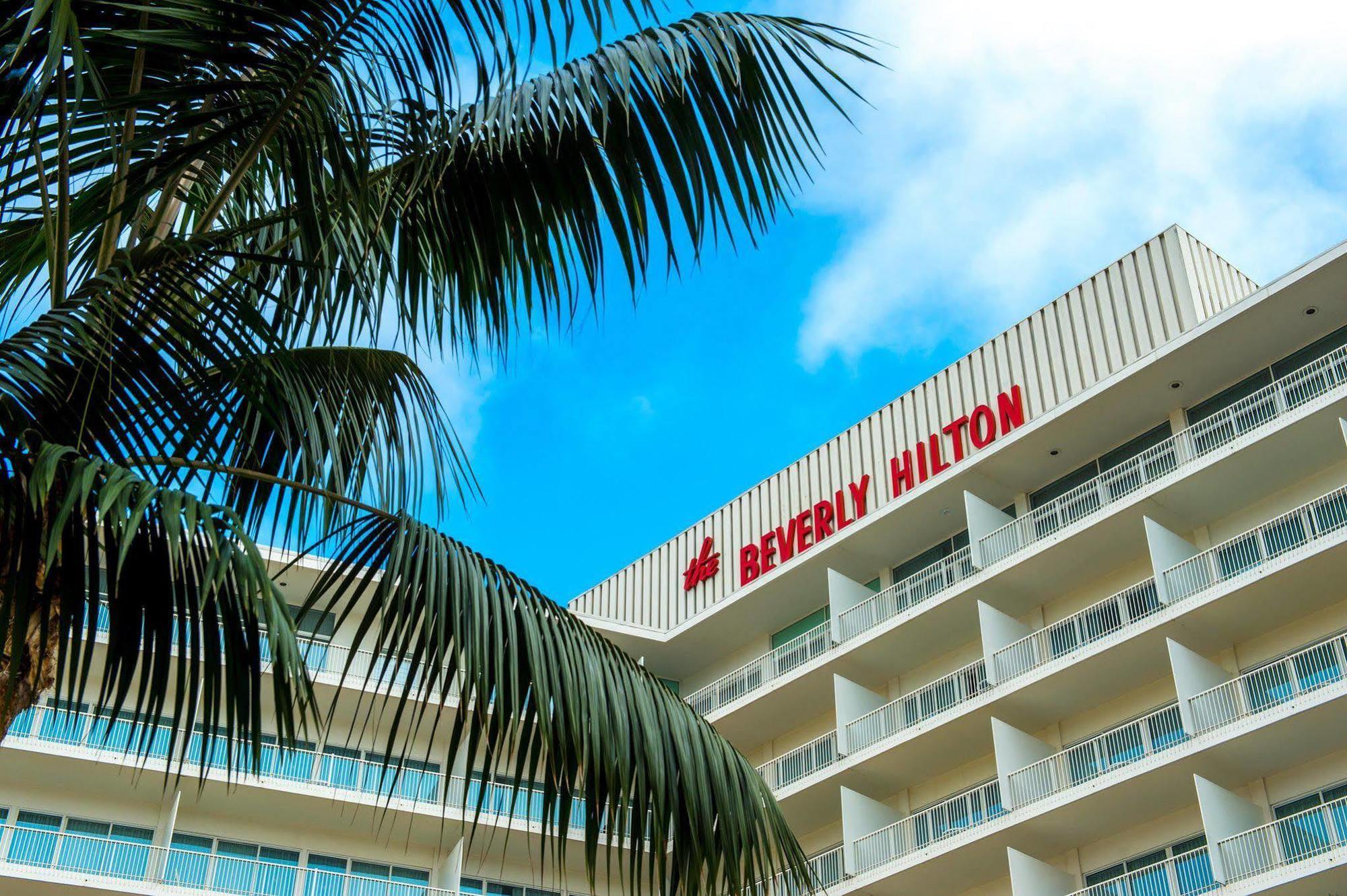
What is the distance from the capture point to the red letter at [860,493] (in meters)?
37.2

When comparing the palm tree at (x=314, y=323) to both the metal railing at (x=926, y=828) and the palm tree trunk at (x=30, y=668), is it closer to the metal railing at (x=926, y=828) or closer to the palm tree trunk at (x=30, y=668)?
the palm tree trunk at (x=30, y=668)

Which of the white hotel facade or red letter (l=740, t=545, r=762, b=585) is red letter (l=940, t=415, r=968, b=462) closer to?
the white hotel facade

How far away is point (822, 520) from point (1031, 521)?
20.8ft

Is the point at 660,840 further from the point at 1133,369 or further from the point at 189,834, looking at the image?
the point at 189,834

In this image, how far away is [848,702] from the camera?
3559 centimetres

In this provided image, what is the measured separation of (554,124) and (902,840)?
94.8 feet

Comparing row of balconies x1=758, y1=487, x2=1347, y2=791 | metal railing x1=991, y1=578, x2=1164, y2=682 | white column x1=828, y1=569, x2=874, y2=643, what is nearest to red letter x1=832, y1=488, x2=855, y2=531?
white column x1=828, y1=569, x2=874, y2=643

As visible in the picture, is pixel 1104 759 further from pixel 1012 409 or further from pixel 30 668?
pixel 30 668

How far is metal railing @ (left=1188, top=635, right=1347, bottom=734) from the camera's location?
27609 millimetres

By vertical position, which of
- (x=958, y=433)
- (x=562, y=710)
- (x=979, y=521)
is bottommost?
(x=562, y=710)

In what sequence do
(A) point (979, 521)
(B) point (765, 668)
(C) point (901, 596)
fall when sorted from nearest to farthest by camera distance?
(A) point (979, 521), (C) point (901, 596), (B) point (765, 668)

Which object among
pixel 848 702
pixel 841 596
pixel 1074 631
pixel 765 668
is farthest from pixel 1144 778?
pixel 765 668

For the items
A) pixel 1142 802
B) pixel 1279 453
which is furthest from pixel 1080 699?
pixel 1279 453

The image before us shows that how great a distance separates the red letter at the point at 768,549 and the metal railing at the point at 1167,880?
13.1m
